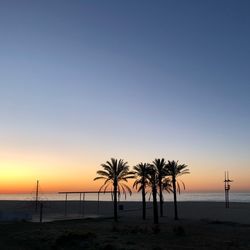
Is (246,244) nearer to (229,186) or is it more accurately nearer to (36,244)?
(36,244)

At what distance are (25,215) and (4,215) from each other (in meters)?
3.44

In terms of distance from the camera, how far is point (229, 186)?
372 ft

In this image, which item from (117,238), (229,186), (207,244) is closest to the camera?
(207,244)

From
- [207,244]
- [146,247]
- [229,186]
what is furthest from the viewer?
[229,186]

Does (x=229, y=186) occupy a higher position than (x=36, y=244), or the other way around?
(x=229, y=186)

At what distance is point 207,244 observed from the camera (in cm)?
3412

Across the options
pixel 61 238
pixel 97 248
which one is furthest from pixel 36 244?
pixel 97 248

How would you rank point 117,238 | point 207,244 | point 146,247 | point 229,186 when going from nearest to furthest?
point 146,247
point 207,244
point 117,238
point 229,186

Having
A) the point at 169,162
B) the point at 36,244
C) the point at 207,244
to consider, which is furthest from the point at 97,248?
A: the point at 169,162

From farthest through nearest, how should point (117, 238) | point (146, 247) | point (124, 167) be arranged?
point (124, 167)
point (117, 238)
point (146, 247)

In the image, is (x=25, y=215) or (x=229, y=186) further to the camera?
(x=229, y=186)

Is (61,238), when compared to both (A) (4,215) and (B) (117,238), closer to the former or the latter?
(B) (117,238)

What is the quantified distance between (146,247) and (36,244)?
9006 mm

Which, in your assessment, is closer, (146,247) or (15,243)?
(146,247)
